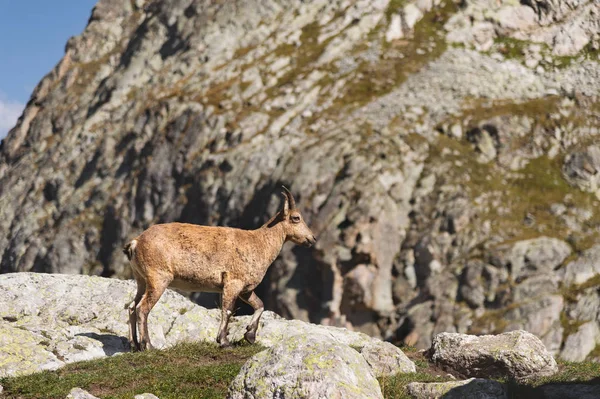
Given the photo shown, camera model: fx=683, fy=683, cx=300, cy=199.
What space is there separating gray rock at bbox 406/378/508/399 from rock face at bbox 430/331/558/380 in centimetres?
393

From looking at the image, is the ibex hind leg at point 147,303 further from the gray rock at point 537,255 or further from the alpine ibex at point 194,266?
the gray rock at point 537,255

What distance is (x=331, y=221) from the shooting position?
210 feet

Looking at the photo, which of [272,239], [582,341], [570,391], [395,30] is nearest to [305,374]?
[570,391]

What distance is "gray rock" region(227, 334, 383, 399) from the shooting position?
13844mm

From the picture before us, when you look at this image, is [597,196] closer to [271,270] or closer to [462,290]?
[462,290]

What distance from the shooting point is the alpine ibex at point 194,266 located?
69.2 feet

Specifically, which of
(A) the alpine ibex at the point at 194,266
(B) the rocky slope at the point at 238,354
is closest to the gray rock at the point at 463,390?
(B) the rocky slope at the point at 238,354

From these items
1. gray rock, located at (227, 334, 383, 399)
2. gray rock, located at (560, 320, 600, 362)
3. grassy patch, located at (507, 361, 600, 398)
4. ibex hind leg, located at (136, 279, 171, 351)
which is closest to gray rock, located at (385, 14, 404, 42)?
gray rock, located at (560, 320, 600, 362)

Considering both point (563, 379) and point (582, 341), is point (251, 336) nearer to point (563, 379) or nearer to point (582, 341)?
point (563, 379)

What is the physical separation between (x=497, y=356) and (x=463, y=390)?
4.92 meters

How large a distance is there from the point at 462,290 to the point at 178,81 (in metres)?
55.4

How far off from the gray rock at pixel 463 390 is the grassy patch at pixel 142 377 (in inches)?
188

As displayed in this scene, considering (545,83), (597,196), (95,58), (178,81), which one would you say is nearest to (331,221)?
(597,196)

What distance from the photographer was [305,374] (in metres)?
14.0
